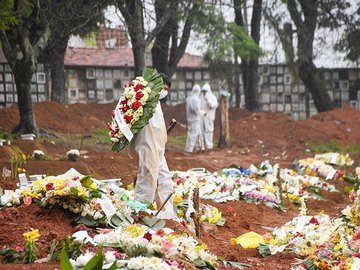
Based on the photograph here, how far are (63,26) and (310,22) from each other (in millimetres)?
9723

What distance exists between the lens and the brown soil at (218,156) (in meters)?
8.08

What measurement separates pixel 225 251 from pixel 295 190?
254 inches

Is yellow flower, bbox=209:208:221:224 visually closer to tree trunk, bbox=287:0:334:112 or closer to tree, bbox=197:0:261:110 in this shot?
tree, bbox=197:0:261:110

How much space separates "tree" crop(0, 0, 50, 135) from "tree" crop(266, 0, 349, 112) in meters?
10.3

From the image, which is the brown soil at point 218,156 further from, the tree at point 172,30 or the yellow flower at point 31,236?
the tree at point 172,30

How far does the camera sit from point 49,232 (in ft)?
24.2

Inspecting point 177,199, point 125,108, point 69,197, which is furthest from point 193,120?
point 69,197

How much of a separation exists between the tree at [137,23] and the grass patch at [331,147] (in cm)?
670

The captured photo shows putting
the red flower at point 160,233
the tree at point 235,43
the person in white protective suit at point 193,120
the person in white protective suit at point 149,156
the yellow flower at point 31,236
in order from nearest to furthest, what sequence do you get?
the yellow flower at point 31,236 → the red flower at point 160,233 → the person in white protective suit at point 149,156 → the person in white protective suit at point 193,120 → the tree at point 235,43

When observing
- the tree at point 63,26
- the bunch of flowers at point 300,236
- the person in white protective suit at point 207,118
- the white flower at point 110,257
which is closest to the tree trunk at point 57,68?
the tree at point 63,26

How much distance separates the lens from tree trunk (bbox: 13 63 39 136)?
20.7 metres

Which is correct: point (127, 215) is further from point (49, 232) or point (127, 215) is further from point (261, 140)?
point (261, 140)

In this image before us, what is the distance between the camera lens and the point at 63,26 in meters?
26.3

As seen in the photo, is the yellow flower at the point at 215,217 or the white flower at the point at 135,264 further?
the yellow flower at the point at 215,217
